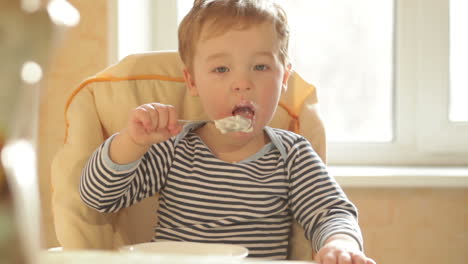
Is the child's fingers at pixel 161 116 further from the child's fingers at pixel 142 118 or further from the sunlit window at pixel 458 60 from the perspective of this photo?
the sunlit window at pixel 458 60

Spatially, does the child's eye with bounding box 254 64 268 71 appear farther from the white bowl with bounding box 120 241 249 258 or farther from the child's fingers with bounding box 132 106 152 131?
the white bowl with bounding box 120 241 249 258

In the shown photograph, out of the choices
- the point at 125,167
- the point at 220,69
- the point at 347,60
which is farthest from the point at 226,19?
the point at 347,60

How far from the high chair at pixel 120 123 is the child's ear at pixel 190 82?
44 mm

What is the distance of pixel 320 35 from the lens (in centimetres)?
200

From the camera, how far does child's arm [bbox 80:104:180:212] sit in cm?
105

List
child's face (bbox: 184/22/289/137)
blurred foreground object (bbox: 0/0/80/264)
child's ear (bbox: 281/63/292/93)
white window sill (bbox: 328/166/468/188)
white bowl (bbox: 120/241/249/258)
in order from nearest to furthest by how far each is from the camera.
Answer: blurred foreground object (bbox: 0/0/80/264) → white bowl (bbox: 120/241/249/258) → child's face (bbox: 184/22/289/137) → child's ear (bbox: 281/63/292/93) → white window sill (bbox: 328/166/468/188)

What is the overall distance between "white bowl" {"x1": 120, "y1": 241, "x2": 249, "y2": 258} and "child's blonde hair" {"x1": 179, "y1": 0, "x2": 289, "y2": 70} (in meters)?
0.42

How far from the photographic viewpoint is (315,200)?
1.11 metres

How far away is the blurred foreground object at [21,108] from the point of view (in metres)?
0.25

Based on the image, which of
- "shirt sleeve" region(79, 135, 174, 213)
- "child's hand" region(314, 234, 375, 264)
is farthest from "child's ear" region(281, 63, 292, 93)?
"child's hand" region(314, 234, 375, 264)

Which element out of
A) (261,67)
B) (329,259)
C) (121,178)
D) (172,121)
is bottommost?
(329,259)

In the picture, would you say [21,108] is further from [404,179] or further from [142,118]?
[404,179]

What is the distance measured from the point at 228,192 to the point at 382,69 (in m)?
1.05

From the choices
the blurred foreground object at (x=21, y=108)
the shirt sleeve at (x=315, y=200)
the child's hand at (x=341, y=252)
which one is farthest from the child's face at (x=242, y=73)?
the blurred foreground object at (x=21, y=108)
